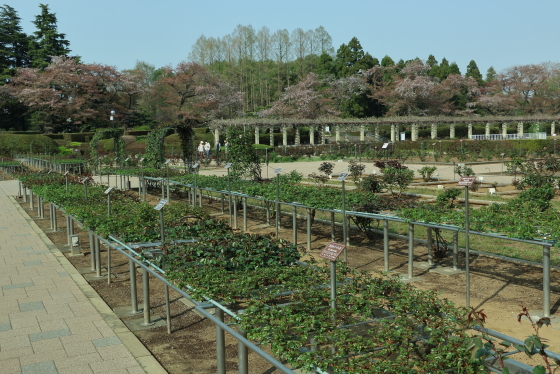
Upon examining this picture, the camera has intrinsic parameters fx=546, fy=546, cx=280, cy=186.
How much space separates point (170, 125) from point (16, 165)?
12.5m

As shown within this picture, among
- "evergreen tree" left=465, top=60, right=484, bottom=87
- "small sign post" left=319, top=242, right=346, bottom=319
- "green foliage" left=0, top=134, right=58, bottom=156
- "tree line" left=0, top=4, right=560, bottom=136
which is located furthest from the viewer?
"evergreen tree" left=465, top=60, right=484, bottom=87

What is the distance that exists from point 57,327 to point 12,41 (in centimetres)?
5285

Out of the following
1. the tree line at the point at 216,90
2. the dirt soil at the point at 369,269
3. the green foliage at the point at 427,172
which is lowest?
the dirt soil at the point at 369,269

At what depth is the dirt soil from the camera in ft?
16.3

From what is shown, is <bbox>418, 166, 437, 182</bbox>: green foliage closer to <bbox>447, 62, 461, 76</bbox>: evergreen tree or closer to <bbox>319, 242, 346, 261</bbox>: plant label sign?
<bbox>319, 242, 346, 261</bbox>: plant label sign

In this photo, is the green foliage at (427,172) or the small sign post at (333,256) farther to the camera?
the green foliage at (427,172)

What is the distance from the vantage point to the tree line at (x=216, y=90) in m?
46.5

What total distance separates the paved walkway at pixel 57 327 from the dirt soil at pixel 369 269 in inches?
8.7

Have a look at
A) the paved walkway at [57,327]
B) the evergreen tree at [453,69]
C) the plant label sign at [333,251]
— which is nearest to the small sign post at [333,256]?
the plant label sign at [333,251]

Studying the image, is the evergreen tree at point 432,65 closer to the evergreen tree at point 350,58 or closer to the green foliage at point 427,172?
the evergreen tree at point 350,58

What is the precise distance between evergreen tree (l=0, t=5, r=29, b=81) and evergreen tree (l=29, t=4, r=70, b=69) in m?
0.87

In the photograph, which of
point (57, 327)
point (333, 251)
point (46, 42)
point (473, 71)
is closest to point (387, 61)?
point (473, 71)

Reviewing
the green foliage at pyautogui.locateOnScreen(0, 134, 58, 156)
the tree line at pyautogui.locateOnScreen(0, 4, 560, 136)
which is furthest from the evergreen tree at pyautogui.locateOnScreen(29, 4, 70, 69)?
the green foliage at pyautogui.locateOnScreen(0, 134, 58, 156)

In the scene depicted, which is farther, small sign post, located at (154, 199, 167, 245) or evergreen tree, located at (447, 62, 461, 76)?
evergreen tree, located at (447, 62, 461, 76)
